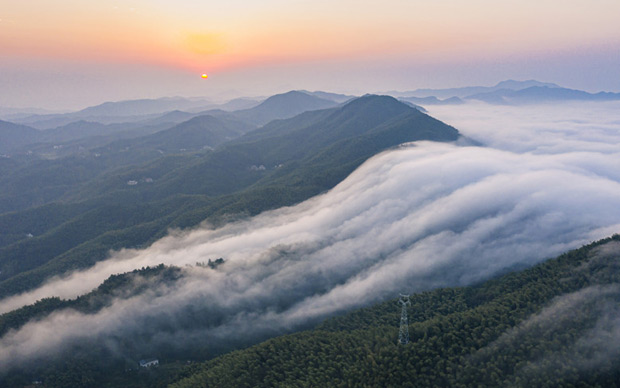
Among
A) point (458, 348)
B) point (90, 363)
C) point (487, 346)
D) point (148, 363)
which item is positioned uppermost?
point (487, 346)

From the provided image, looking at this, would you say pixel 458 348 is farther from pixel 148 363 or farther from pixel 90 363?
pixel 90 363

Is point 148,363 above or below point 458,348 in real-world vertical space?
below

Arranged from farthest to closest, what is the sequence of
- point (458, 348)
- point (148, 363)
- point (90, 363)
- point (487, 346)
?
point (148, 363), point (90, 363), point (458, 348), point (487, 346)

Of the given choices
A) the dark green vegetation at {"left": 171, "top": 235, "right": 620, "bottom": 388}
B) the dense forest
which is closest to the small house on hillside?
the dense forest

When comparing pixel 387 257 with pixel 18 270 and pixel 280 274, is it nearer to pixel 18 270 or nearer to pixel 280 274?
pixel 280 274

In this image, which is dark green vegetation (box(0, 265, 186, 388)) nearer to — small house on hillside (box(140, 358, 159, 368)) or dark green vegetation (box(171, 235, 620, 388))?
small house on hillside (box(140, 358, 159, 368))

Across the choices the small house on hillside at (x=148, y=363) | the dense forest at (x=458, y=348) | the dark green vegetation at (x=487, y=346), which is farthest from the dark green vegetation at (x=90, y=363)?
the dark green vegetation at (x=487, y=346)

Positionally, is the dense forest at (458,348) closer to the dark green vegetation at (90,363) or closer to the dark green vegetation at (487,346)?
the dark green vegetation at (487,346)

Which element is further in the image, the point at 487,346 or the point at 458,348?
the point at 458,348

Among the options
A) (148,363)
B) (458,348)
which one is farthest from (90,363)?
(458,348)

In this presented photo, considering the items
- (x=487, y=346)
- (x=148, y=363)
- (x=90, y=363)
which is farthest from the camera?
(x=148, y=363)
